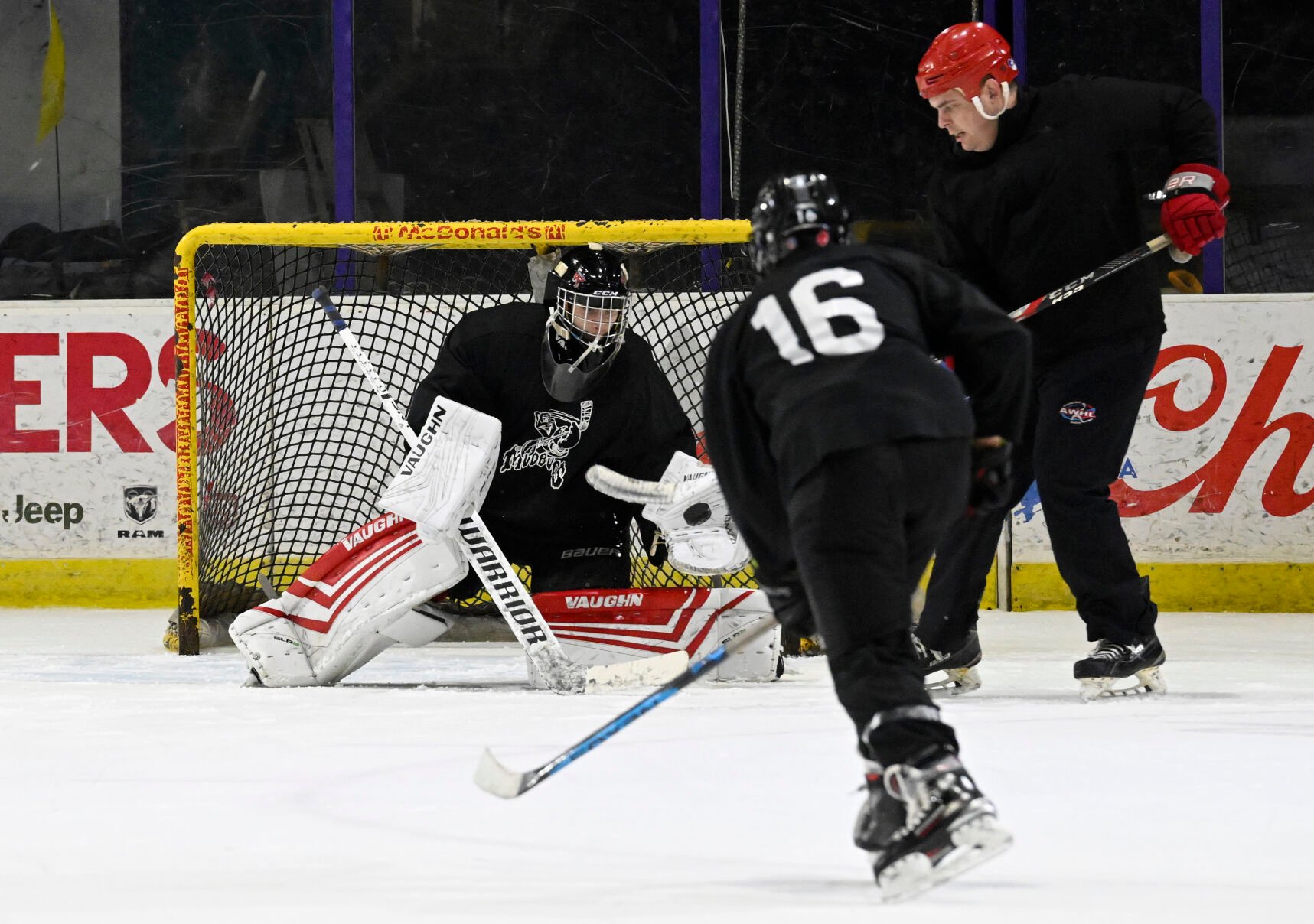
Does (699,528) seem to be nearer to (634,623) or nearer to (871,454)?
(634,623)

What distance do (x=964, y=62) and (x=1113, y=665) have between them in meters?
1.21

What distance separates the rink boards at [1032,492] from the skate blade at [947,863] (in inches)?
146

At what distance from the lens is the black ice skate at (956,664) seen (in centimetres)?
331

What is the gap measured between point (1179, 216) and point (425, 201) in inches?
145

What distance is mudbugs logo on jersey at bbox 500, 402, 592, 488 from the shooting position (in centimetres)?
365

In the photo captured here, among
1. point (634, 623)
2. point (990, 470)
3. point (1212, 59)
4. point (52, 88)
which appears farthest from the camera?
point (52, 88)

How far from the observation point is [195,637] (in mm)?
4176

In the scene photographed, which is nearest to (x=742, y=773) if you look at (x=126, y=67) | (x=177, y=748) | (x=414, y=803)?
(x=414, y=803)

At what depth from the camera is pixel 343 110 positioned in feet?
19.9

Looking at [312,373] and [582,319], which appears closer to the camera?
[582,319]

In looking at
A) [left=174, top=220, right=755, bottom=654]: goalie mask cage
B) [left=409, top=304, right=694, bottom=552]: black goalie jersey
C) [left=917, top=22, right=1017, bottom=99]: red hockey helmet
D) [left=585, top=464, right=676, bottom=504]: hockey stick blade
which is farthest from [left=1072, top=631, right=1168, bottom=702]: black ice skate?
[left=174, top=220, right=755, bottom=654]: goalie mask cage

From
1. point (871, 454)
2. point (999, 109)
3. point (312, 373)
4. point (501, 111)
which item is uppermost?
point (999, 109)

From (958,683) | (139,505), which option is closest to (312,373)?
(139,505)

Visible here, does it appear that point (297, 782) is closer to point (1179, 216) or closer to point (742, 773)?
point (742, 773)
